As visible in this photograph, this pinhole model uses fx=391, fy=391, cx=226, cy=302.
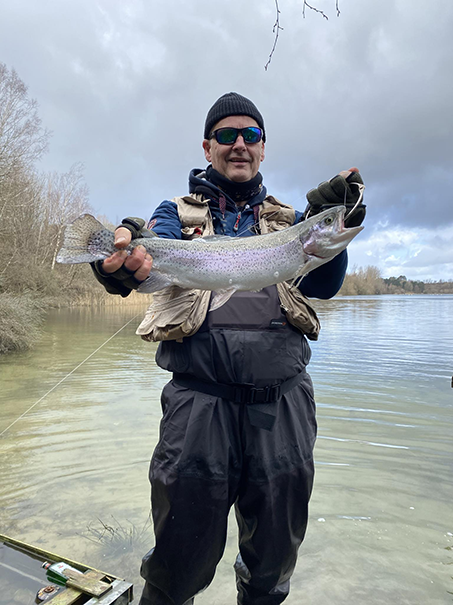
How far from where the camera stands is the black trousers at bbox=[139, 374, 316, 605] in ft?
7.59

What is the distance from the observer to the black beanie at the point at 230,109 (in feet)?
9.84

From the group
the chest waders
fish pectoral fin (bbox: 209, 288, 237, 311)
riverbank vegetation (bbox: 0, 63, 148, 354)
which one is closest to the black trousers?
the chest waders

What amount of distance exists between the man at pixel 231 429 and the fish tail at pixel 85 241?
3.4 inches

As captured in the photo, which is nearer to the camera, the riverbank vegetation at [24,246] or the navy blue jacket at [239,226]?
the navy blue jacket at [239,226]

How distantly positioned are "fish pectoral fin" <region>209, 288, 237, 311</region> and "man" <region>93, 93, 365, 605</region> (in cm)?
10

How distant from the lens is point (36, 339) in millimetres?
15430

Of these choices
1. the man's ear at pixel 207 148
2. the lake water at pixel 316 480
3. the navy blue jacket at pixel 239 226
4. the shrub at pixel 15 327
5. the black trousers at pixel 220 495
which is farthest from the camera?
the shrub at pixel 15 327

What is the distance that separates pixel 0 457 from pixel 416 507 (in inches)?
224

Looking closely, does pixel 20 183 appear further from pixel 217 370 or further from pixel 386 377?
pixel 217 370

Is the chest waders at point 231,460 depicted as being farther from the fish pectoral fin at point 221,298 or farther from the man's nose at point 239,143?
the man's nose at point 239,143

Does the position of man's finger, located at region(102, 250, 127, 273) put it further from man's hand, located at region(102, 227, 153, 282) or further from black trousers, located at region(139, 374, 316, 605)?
black trousers, located at region(139, 374, 316, 605)

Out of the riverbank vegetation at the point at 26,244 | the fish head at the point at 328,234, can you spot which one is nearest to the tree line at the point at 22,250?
the riverbank vegetation at the point at 26,244

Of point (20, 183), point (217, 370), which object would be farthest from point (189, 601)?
point (20, 183)

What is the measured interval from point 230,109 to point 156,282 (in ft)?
4.94
